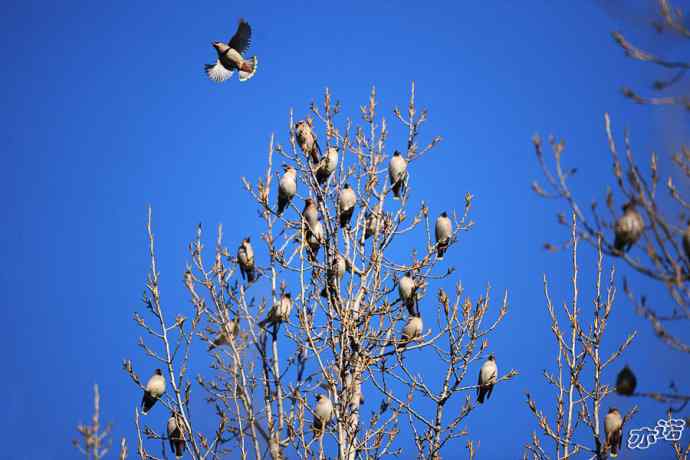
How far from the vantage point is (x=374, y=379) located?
5625 millimetres

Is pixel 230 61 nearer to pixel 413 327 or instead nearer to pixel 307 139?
pixel 307 139

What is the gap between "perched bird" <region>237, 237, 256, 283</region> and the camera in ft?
21.5

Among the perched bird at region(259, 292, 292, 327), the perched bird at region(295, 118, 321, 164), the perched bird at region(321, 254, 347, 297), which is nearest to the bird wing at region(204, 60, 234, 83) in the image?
the perched bird at region(295, 118, 321, 164)

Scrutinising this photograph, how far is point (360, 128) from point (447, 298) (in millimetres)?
1727

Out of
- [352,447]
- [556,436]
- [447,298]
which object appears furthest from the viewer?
[447,298]

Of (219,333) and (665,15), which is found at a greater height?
(219,333)

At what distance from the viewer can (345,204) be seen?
6.07 metres

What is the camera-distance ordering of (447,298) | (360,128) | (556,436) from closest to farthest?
1. (556,436)
2. (447,298)
3. (360,128)

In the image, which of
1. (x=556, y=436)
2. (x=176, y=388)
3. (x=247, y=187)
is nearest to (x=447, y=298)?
(x=556, y=436)

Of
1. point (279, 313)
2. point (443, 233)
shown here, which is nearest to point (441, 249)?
point (443, 233)

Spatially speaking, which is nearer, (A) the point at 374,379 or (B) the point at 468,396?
(A) the point at 374,379

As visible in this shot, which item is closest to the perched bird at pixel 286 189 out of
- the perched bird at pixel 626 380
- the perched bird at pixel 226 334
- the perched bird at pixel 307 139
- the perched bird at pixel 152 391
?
the perched bird at pixel 307 139

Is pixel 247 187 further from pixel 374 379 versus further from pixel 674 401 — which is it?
pixel 674 401

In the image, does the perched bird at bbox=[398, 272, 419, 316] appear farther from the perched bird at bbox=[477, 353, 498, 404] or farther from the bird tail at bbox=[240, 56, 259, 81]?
the bird tail at bbox=[240, 56, 259, 81]
